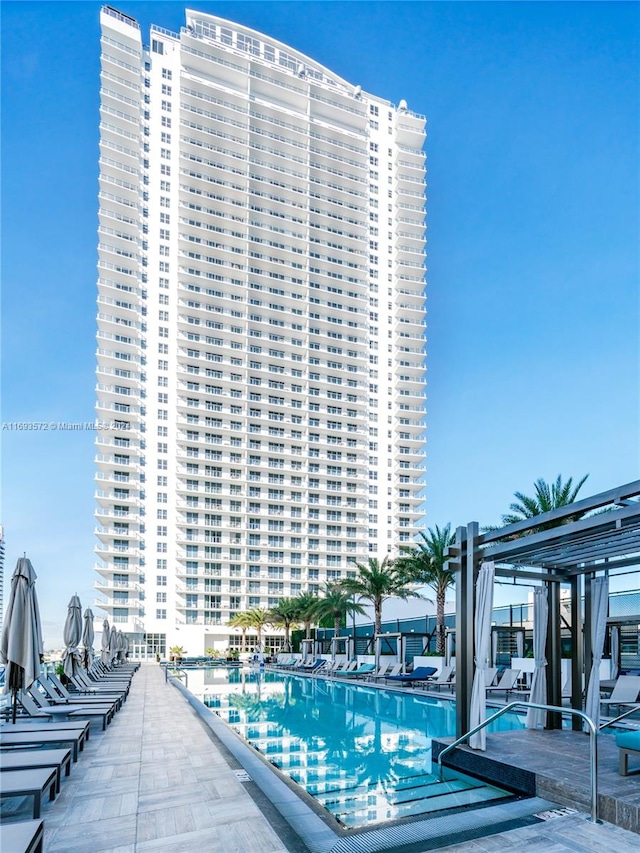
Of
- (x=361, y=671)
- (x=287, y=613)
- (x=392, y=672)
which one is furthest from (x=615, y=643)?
(x=287, y=613)

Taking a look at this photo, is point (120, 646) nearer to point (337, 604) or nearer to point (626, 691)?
point (337, 604)

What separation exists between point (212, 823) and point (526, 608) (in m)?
17.9

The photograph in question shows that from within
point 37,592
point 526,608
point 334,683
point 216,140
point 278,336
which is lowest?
point 334,683

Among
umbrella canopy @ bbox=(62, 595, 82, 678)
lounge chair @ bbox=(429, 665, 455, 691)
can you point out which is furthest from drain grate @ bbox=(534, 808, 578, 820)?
lounge chair @ bbox=(429, 665, 455, 691)

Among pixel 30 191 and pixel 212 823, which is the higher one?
pixel 30 191

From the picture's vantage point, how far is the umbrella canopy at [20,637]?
740cm

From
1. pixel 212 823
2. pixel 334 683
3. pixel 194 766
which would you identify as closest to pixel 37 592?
pixel 194 766

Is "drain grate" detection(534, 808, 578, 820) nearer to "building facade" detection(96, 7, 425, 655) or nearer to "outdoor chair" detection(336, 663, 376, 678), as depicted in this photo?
"outdoor chair" detection(336, 663, 376, 678)

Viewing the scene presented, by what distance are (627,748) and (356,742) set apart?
17.2 ft

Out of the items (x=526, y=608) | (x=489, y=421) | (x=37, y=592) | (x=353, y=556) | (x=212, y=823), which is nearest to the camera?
(x=212, y=823)

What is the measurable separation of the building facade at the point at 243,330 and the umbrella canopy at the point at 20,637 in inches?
1920

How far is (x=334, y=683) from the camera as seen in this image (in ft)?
73.6

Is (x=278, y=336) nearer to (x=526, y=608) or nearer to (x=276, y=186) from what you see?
(x=276, y=186)

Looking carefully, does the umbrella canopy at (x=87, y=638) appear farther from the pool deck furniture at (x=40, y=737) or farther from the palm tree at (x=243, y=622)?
the palm tree at (x=243, y=622)
